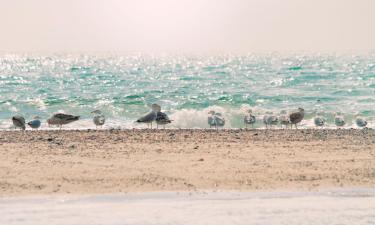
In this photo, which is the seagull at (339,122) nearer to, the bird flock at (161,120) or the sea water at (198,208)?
the bird flock at (161,120)

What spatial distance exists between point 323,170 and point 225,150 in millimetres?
2965

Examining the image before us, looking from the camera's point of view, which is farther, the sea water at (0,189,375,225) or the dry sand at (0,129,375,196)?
the dry sand at (0,129,375,196)

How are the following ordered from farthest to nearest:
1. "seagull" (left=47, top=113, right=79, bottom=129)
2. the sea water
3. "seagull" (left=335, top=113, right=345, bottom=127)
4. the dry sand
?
"seagull" (left=335, top=113, right=345, bottom=127), "seagull" (left=47, top=113, right=79, bottom=129), the dry sand, the sea water

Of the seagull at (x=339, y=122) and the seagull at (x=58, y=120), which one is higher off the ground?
the seagull at (x=58, y=120)

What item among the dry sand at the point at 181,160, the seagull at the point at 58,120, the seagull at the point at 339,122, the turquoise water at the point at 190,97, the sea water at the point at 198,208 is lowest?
the sea water at the point at 198,208

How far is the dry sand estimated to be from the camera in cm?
1201

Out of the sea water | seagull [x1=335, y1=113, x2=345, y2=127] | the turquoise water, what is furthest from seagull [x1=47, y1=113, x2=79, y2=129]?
the sea water

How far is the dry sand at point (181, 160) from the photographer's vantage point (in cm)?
1201

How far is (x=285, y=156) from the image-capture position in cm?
1480

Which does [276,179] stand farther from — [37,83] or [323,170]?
[37,83]

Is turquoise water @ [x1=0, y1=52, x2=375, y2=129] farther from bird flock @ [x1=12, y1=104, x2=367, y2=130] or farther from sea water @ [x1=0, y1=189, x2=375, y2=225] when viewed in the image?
sea water @ [x1=0, y1=189, x2=375, y2=225]

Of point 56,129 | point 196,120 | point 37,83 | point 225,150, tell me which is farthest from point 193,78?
point 225,150

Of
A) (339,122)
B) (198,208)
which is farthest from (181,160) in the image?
(339,122)

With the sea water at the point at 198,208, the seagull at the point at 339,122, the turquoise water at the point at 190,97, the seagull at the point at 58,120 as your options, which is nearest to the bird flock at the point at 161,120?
the seagull at the point at 58,120
